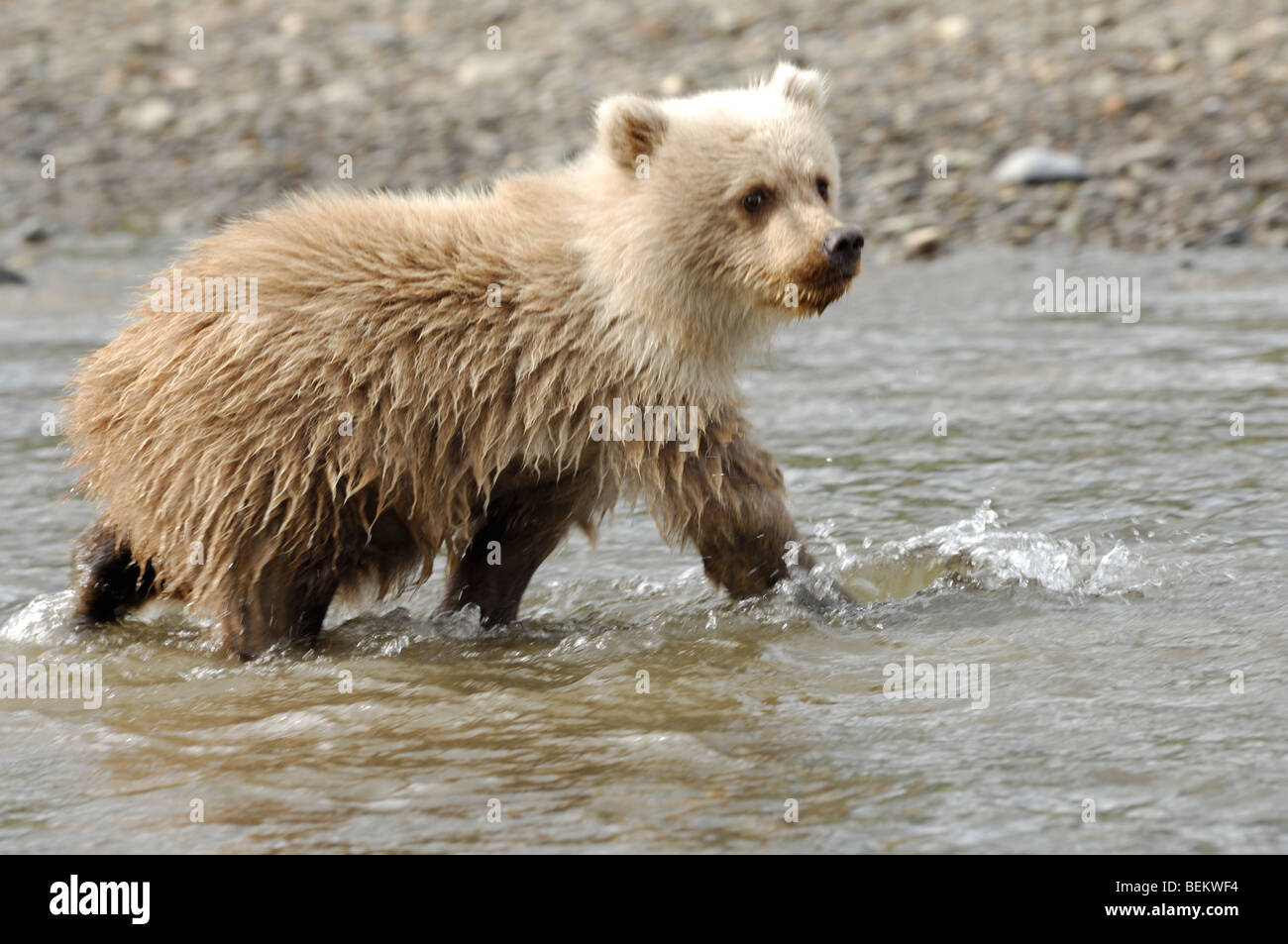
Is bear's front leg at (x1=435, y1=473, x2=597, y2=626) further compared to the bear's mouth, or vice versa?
bear's front leg at (x1=435, y1=473, x2=597, y2=626)

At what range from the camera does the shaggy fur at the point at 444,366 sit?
5363 millimetres

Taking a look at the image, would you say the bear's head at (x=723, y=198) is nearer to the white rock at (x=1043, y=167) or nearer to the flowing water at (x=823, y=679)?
the flowing water at (x=823, y=679)

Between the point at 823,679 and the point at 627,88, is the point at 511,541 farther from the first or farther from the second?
the point at 627,88

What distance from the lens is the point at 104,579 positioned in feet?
19.5

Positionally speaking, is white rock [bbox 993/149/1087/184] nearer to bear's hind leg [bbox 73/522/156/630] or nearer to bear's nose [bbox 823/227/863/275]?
bear's nose [bbox 823/227/863/275]

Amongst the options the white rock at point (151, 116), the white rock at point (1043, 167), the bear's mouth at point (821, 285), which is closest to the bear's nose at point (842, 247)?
the bear's mouth at point (821, 285)

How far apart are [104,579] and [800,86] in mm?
2855

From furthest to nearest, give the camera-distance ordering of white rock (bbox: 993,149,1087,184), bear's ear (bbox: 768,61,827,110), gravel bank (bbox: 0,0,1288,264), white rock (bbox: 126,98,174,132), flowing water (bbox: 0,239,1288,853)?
white rock (bbox: 126,98,174,132) → white rock (bbox: 993,149,1087,184) → gravel bank (bbox: 0,0,1288,264) → bear's ear (bbox: 768,61,827,110) → flowing water (bbox: 0,239,1288,853)

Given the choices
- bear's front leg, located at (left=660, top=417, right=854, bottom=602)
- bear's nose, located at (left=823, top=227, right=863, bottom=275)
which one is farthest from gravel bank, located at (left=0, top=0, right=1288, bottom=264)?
→ bear's nose, located at (left=823, top=227, right=863, bottom=275)

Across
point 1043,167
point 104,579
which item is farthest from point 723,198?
point 1043,167

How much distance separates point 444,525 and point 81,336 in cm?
595

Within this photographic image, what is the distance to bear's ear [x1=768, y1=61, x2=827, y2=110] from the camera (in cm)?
582
